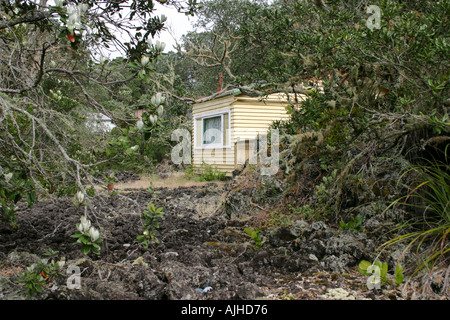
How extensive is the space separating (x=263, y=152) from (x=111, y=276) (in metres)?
3.62

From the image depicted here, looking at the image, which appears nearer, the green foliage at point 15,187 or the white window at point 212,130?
the green foliage at point 15,187

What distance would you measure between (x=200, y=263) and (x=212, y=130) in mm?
10031

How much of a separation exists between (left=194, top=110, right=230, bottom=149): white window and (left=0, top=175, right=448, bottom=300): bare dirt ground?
7489 mm

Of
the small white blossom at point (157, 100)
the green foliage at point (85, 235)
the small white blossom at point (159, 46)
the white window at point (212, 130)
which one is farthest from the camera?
the white window at point (212, 130)

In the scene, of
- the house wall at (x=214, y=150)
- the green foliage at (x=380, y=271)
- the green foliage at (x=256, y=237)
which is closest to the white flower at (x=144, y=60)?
the green foliage at (x=256, y=237)

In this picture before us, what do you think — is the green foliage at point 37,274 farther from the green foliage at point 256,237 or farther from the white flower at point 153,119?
the green foliage at point 256,237

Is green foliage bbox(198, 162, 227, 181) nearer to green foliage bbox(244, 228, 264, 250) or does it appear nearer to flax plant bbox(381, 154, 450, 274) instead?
green foliage bbox(244, 228, 264, 250)

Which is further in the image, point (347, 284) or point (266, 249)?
point (266, 249)

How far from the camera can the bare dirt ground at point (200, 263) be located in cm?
254

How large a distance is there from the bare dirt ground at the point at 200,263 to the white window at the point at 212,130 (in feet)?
24.6
